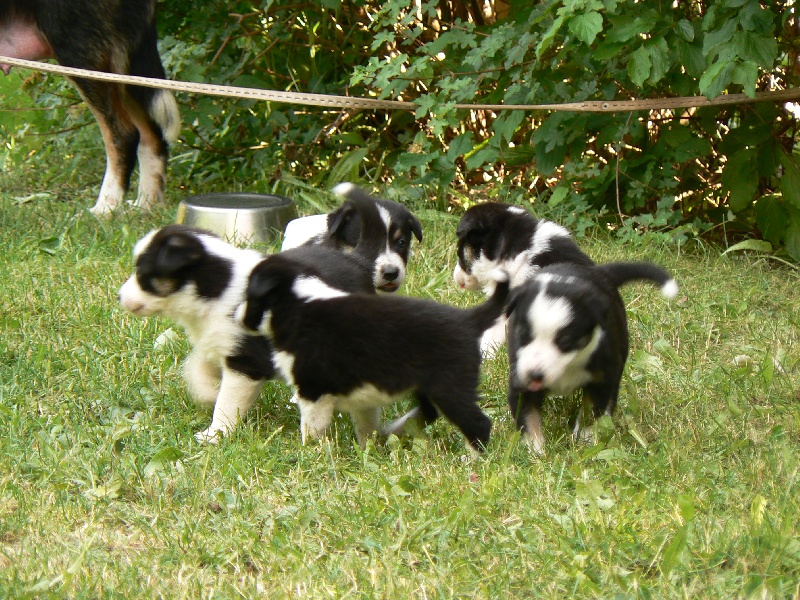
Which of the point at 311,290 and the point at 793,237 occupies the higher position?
the point at 311,290

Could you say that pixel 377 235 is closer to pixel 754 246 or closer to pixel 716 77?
pixel 716 77

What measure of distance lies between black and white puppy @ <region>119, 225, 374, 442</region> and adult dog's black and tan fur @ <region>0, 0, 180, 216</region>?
Result: 2.92 m

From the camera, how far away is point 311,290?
11.4 ft

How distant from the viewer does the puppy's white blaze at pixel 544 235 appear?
4430mm

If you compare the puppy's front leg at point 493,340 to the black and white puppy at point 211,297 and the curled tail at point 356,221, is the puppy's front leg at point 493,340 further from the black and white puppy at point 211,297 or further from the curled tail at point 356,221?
the black and white puppy at point 211,297

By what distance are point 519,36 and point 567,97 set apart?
1.47 ft

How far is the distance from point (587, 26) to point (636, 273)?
167 cm

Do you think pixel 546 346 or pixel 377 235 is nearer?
pixel 546 346

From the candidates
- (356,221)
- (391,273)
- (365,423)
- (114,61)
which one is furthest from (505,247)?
(114,61)

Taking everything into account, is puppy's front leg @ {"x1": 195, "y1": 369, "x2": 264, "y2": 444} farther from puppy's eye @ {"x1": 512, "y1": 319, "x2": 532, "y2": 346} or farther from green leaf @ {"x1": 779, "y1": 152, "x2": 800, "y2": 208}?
green leaf @ {"x1": 779, "y1": 152, "x2": 800, "y2": 208}

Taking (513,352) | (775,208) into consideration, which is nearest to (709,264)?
(775,208)

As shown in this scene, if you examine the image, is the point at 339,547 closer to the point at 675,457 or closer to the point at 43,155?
the point at 675,457

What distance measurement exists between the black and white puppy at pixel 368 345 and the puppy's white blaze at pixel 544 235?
1.13m

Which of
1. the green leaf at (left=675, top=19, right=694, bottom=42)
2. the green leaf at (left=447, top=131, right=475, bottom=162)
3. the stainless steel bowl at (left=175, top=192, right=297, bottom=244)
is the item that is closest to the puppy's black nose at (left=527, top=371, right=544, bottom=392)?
the green leaf at (left=675, top=19, right=694, bottom=42)
